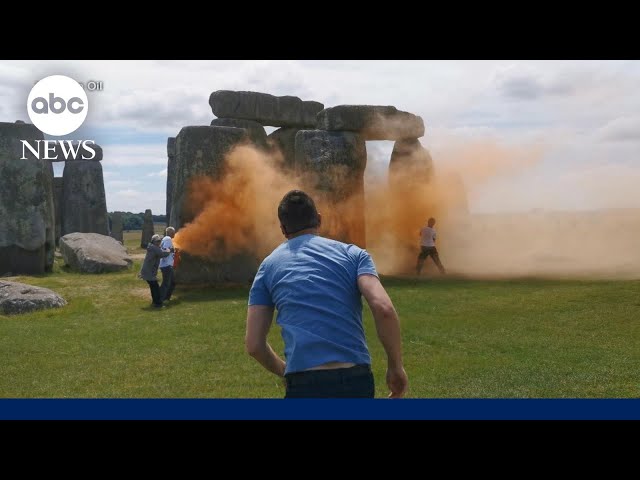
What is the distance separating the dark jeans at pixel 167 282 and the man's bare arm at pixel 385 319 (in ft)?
28.9

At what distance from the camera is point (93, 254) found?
16406 mm

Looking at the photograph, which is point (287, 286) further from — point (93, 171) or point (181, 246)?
point (93, 171)

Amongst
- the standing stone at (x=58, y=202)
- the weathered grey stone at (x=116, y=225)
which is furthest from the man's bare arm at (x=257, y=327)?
the weathered grey stone at (x=116, y=225)

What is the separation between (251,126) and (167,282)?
641 centimetres

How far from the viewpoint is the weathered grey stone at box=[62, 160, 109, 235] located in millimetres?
24062

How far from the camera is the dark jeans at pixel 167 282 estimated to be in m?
11.8

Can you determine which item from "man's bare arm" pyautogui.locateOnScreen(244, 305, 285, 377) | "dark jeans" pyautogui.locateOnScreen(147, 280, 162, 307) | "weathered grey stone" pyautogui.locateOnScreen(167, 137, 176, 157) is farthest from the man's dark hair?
"weathered grey stone" pyautogui.locateOnScreen(167, 137, 176, 157)

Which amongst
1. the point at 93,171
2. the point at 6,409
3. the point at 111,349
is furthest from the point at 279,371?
the point at 93,171

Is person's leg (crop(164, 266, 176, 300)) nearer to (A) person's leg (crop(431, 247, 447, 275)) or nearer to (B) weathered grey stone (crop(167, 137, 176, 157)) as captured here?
(A) person's leg (crop(431, 247, 447, 275))

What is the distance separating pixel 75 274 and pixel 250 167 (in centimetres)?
471

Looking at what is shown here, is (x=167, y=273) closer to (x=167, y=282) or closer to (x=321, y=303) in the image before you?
(x=167, y=282)

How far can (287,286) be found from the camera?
3.36m

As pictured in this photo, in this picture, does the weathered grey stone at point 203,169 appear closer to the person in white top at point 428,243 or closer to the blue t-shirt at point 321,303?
the person in white top at point 428,243

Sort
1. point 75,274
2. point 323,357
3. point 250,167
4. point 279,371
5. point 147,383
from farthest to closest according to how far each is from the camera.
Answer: point 75,274 < point 250,167 < point 147,383 < point 279,371 < point 323,357
